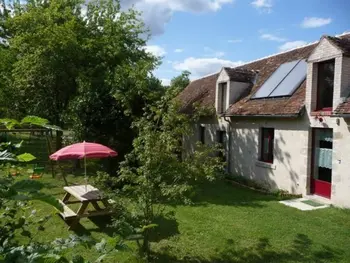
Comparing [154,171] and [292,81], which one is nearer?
[154,171]

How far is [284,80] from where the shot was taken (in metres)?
13.7

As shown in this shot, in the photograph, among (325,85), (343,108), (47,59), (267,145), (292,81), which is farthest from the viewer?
(47,59)

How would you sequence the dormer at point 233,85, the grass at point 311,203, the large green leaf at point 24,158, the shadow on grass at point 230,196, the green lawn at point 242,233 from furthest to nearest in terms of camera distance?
the dormer at point 233,85 → the shadow on grass at point 230,196 → the grass at point 311,203 → the green lawn at point 242,233 → the large green leaf at point 24,158

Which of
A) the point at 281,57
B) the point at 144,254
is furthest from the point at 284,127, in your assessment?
the point at 144,254

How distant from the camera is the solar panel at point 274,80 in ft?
45.8

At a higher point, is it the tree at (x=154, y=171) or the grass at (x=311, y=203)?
the tree at (x=154, y=171)

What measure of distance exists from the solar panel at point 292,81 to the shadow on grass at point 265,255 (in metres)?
7.10

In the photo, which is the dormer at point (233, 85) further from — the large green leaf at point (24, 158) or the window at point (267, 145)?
the large green leaf at point (24, 158)

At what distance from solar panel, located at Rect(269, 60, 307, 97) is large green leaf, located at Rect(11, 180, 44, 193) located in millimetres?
12360

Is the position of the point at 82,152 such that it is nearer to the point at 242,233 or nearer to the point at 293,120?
the point at 242,233

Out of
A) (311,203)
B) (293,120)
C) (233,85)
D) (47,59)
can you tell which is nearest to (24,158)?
(311,203)

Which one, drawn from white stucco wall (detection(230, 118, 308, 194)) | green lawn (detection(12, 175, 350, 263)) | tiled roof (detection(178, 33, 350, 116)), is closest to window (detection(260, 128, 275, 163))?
white stucco wall (detection(230, 118, 308, 194))

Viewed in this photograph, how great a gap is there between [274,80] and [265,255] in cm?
939

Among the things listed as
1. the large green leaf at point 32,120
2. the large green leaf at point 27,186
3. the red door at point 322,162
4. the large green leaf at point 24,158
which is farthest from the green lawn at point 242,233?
the large green leaf at point 27,186
